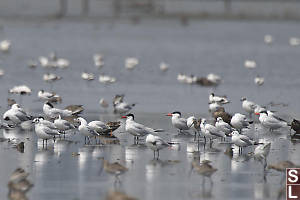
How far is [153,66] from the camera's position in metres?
35.0

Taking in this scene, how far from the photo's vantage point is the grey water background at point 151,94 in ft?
39.0

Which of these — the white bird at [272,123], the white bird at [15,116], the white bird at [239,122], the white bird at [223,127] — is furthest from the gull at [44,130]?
the white bird at [272,123]

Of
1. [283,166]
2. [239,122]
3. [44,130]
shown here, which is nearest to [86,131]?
[44,130]

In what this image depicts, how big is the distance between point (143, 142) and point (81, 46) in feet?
104

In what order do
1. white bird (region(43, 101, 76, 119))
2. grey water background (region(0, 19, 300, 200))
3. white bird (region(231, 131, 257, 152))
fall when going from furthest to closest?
white bird (region(43, 101, 76, 119)) < white bird (region(231, 131, 257, 152)) < grey water background (region(0, 19, 300, 200))

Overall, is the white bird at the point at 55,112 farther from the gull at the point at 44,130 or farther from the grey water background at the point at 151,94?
the gull at the point at 44,130

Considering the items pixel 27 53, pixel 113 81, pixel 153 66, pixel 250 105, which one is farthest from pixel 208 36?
pixel 250 105

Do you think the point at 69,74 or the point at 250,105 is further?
the point at 69,74

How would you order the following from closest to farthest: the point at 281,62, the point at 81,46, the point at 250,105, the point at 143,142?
the point at 143,142, the point at 250,105, the point at 281,62, the point at 81,46

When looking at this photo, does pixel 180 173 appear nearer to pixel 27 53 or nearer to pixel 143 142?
pixel 143 142

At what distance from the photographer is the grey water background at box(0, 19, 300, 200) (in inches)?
468

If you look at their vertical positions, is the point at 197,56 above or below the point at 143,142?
above

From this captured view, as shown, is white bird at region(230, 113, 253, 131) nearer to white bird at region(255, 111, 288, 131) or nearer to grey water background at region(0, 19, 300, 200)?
grey water background at region(0, 19, 300, 200)

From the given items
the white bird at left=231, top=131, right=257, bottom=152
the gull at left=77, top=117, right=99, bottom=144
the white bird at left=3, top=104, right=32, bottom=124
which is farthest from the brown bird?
the white bird at left=3, top=104, right=32, bottom=124
